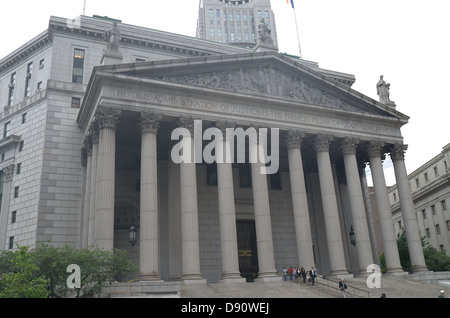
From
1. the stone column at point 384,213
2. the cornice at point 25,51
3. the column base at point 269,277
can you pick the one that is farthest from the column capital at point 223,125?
the cornice at point 25,51

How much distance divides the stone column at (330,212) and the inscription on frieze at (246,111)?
5.84 ft

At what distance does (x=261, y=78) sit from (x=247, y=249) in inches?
610

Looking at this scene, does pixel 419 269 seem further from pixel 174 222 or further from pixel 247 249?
pixel 174 222

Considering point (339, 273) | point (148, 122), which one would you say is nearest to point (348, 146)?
point (339, 273)

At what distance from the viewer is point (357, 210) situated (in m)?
36.8

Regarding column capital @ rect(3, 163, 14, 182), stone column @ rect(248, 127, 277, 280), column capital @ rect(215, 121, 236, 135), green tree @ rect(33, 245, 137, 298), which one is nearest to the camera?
green tree @ rect(33, 245, 137, 298)

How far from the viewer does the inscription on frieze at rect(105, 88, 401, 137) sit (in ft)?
104

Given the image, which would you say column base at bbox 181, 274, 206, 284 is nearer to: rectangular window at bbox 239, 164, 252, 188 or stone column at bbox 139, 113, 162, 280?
stone column at bbox 139, 113, 162, 280

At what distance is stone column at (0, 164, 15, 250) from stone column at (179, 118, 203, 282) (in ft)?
62.0

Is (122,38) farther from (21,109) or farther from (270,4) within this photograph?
(270,4)

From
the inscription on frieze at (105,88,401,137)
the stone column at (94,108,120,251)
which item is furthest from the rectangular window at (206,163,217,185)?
the stone column at (94,108,120,251)

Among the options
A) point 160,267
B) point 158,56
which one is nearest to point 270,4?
point 158,56

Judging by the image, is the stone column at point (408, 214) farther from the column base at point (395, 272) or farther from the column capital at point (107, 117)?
the column capital at point (107, 117)
